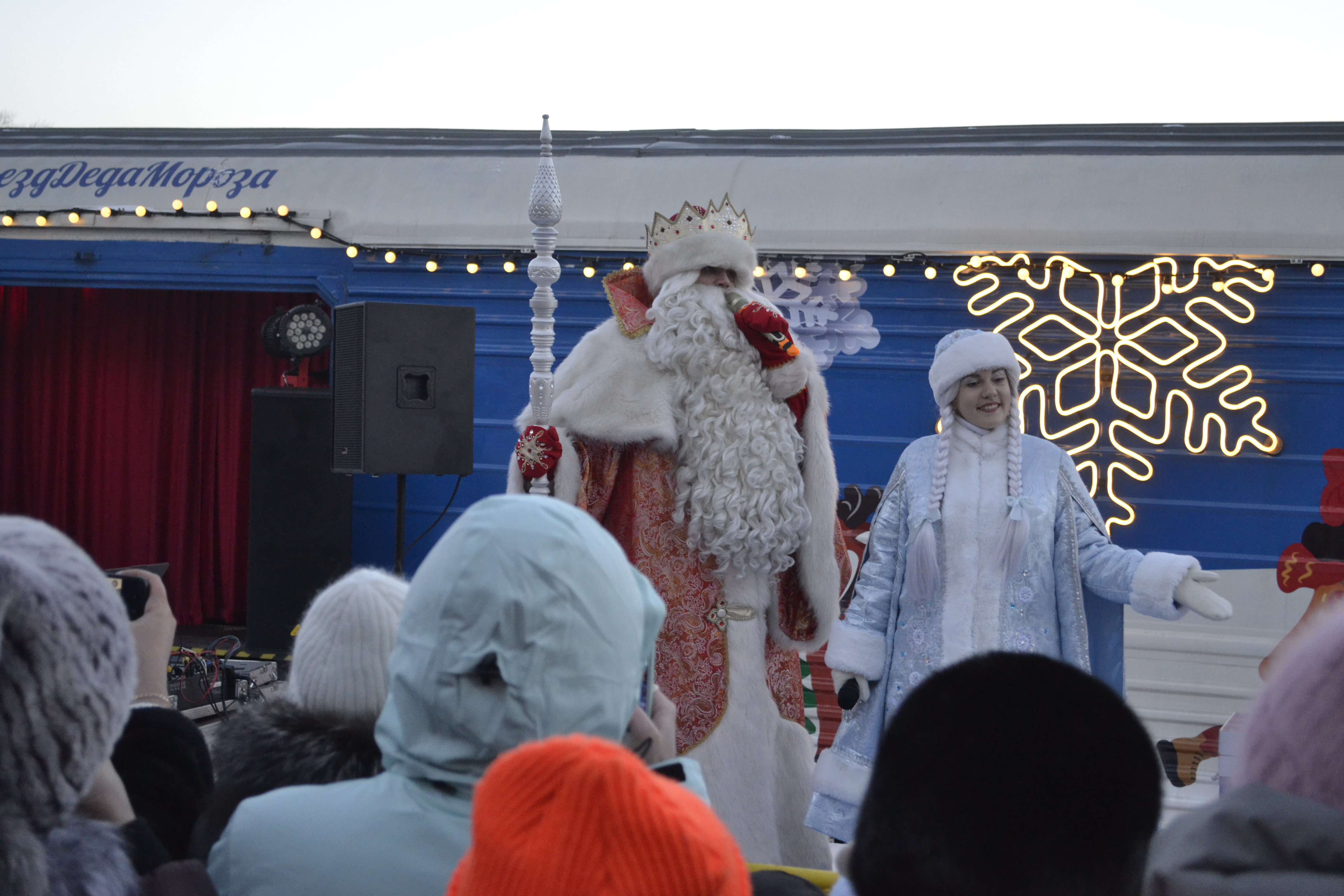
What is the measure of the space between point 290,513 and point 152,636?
473cm

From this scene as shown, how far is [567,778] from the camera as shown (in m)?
0.69

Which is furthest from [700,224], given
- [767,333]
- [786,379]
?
[786,379]

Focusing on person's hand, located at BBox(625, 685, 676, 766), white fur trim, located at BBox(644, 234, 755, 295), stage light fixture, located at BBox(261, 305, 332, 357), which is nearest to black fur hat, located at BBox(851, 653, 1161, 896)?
person's hand, located at BBox(625, 685, 676, 766)

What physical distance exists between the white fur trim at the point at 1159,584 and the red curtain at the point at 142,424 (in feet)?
20.2

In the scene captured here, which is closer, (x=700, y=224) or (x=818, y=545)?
(x=818, y=545)

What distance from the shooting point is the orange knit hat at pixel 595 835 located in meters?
0.68

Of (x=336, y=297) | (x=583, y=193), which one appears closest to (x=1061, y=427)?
(x=583, y=193)

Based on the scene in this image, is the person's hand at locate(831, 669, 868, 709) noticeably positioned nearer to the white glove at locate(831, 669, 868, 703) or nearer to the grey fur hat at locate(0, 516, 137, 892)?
the white glove at locate(831, 669, 868, 703)

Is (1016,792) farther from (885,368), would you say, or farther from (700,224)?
(885,368)

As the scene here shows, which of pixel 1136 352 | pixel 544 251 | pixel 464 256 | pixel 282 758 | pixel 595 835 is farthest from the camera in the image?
pixel 464 256

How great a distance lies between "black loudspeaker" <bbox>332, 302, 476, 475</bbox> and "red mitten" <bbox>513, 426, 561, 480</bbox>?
1.52 meters

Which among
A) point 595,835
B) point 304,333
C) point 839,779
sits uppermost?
point 304,333

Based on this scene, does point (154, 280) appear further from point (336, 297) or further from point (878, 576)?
A: point (878, 576)

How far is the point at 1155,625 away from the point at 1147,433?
0.80 meters
